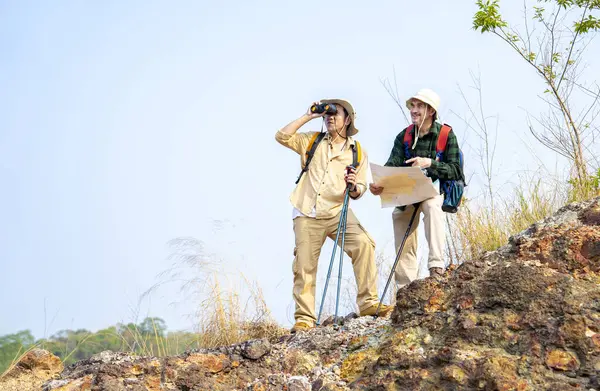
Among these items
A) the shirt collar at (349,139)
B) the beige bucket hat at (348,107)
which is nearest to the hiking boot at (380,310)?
the shirt collar at (349,139)

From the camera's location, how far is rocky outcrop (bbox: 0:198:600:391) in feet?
12.7

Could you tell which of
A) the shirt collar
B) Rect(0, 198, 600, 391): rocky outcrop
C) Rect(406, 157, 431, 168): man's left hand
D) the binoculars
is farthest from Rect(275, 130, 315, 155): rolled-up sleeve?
Rect(0, 198, 600, 391): rocky outcrop

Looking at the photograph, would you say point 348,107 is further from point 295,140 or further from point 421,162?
point 421,162

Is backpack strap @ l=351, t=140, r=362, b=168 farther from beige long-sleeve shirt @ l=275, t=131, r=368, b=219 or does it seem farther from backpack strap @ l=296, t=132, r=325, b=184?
backpack strap @ l=296, t=132, r=325, b=184

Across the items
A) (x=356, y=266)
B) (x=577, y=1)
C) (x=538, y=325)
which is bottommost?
(x=538, y=325)

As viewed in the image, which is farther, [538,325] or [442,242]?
[442,242]

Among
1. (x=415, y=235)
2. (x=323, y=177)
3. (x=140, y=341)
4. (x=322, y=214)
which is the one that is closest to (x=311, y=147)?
(x=323, y=177)

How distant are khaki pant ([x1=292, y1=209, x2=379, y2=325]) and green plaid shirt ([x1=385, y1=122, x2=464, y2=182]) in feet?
2.26

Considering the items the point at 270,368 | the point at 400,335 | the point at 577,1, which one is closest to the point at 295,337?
the point at 270,368

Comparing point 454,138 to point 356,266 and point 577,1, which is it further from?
point 577,1

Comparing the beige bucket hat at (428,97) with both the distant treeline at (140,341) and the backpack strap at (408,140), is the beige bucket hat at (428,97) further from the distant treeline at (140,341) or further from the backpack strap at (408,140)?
the distant treeline at (140,341)

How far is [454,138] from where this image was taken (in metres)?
6.69

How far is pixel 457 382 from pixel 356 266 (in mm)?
3114

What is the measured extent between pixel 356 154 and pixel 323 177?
40 centimetres
